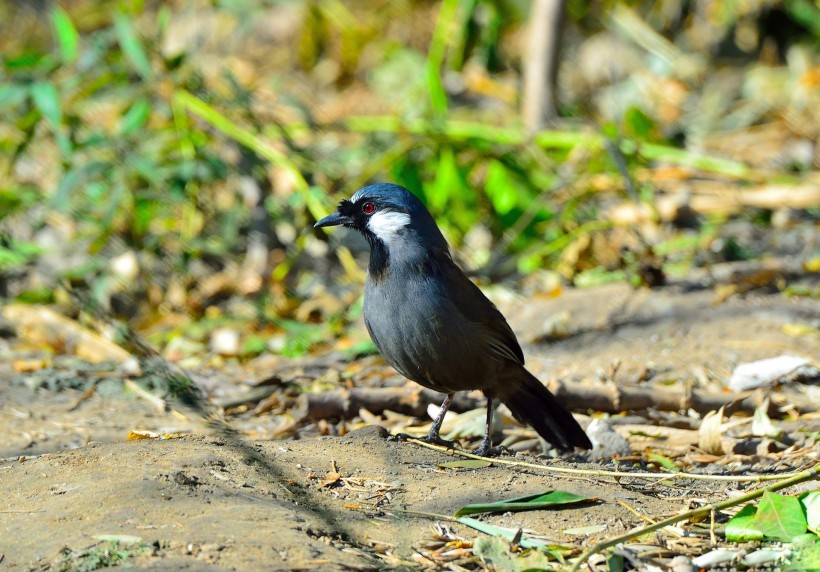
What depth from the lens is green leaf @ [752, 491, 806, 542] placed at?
300 centimetres

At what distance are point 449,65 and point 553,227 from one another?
10.3 ft

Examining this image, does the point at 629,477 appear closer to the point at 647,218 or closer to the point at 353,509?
the point at 353,509

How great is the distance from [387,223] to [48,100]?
8.61 feet

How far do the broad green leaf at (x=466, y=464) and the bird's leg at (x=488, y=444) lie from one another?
0.12 metres

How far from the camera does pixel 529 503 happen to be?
3227 mm

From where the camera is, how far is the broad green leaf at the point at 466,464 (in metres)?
3.66

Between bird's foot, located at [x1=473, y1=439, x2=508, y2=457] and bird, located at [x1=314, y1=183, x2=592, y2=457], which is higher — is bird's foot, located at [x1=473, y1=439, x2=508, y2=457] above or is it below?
below

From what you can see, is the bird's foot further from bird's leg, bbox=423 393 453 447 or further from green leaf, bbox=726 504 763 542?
green leaf, bbox=726 504 763 542

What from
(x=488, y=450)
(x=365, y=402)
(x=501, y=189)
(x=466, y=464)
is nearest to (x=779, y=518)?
(x=466, y=464)

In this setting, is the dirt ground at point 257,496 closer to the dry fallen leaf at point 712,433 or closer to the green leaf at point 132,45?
the dry fallen leaf at point 712,433

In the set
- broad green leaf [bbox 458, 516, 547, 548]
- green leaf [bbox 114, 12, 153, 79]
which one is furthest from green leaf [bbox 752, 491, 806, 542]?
green leaf [bbox 114, 12, 153, 79]

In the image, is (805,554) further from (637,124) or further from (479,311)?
(637,124)

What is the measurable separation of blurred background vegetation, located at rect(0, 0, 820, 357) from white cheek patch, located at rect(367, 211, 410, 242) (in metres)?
1.65

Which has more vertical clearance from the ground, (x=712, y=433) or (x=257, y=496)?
(x=257, y=496)
